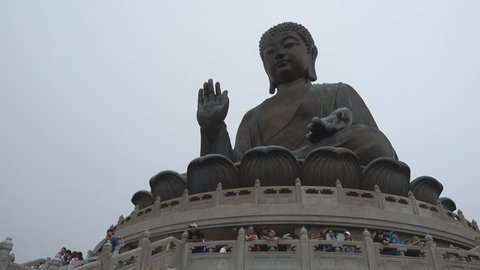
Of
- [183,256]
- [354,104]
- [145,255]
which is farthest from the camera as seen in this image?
[354,104]

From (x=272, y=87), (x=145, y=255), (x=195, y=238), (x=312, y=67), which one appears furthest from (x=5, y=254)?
(x=312, y=67)

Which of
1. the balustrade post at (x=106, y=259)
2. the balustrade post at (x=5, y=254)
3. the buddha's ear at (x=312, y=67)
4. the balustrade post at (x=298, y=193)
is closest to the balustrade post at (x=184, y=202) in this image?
the balustrade post at (x=298, y=193)

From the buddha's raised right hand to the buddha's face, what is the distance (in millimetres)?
3468

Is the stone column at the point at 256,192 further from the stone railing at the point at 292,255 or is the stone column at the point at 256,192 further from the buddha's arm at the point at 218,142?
the buddha's arm at the point at 218,142

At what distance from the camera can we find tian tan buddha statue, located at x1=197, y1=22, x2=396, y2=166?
41.9ft

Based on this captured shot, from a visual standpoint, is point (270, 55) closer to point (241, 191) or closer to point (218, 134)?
point (218, 134)

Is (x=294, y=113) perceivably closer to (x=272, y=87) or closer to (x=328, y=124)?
(x=328, y=124)

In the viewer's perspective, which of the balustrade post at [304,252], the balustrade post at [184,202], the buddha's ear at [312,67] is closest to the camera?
the balustrade post at [304,252]

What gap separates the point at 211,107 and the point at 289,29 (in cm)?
492

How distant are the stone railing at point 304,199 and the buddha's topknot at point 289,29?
7.86 metres

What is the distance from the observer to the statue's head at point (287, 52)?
16.5m

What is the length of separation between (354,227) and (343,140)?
133 inches

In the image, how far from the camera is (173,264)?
22.1ft

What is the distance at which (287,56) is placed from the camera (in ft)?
54.1
